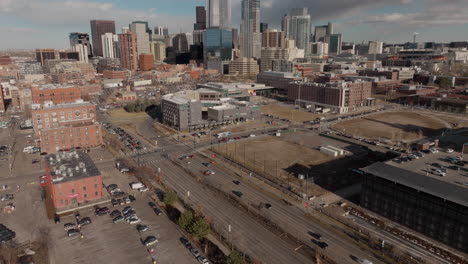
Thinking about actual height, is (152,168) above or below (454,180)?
below

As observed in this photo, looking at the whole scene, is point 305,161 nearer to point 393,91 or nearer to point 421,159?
point 421,159

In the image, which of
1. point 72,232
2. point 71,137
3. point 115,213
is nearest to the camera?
point 72,232

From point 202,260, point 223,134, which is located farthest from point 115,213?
point 223,134

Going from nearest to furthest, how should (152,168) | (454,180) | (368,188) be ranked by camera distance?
(454,180) → (368,188) → (152,168)

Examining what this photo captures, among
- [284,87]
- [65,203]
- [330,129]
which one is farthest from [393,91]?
[65,203]

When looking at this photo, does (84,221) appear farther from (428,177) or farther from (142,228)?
(428,177)

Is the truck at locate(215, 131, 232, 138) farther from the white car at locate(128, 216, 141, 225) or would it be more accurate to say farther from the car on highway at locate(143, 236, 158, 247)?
the car on highway at locate(143, 236, 158, 247)

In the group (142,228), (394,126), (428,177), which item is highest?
(428,177)
